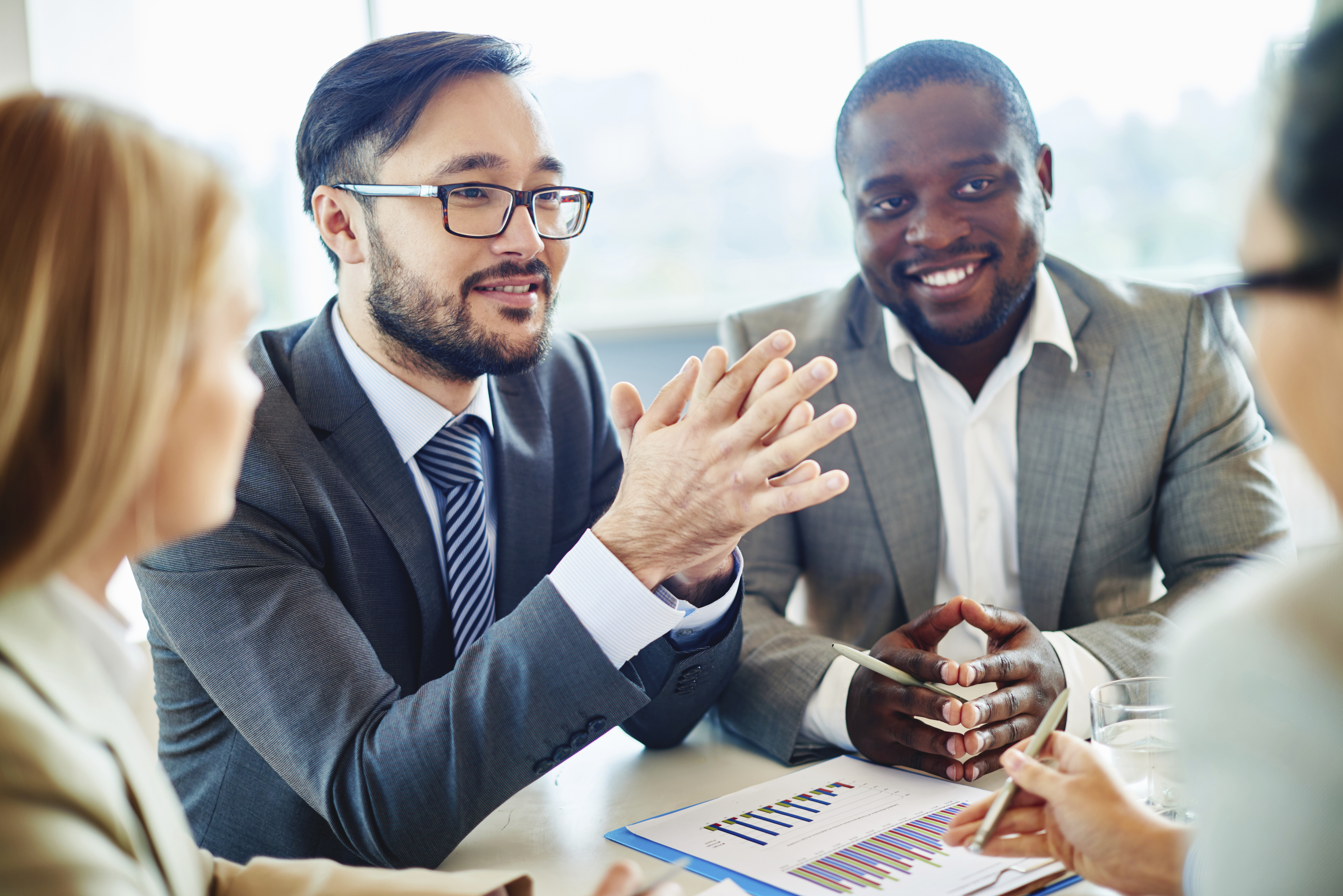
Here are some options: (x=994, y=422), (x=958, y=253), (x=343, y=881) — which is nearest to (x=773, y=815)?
(x=343, y=881)

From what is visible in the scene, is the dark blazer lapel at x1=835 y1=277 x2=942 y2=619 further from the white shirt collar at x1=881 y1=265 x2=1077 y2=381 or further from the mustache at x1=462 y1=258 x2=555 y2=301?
the mustache at x1=462 y1=258 x2=555 y2=301

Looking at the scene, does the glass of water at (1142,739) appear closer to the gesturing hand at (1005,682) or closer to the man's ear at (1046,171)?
the gesturing hand at (1005,682)

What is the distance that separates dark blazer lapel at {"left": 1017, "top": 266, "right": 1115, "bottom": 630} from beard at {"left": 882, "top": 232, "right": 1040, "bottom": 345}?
0.10 meters

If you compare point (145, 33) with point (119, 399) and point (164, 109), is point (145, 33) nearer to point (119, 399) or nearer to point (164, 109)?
point (164, 109)

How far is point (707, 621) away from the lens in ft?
4.45

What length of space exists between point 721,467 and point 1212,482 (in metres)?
1.00

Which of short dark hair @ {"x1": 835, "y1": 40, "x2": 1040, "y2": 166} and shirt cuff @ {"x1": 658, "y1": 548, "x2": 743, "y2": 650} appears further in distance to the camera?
short dark hair @ {"x1": 835, "y1": 40, "x2": 1040, "y2": 166}

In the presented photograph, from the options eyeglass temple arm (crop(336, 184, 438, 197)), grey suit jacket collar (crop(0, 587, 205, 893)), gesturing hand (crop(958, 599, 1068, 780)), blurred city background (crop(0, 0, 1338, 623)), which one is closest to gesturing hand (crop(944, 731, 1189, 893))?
gesturing hand (crop(958, 599, 1068, 780))

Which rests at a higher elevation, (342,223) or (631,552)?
(342,223)

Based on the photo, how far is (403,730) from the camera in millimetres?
1111

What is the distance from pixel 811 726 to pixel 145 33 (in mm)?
3503

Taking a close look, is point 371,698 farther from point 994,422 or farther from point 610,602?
point 994,422

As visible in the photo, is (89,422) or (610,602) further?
(610,602)

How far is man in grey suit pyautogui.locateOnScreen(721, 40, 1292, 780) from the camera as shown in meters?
1.71
